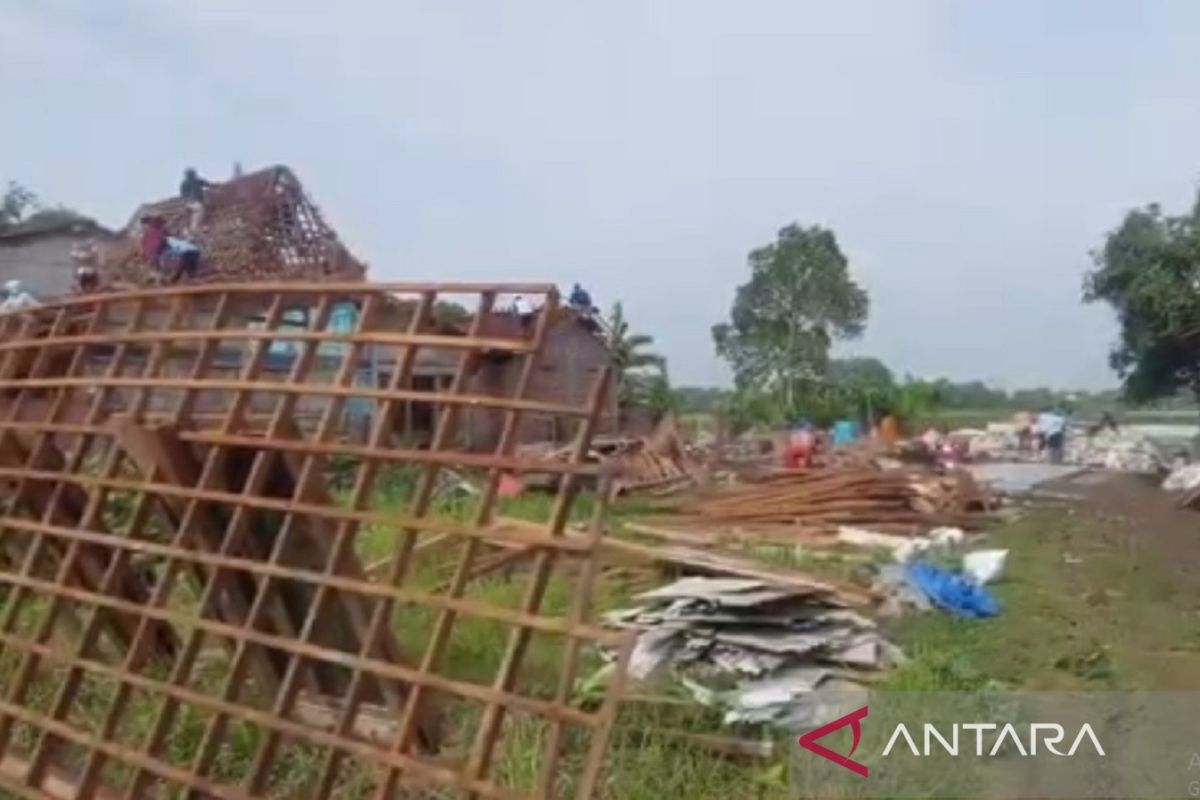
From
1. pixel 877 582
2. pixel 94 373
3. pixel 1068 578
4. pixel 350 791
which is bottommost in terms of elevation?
pixel 350 791

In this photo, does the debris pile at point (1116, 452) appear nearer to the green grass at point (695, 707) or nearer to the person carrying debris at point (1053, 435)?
the person carrying debris at point (1053, 435)

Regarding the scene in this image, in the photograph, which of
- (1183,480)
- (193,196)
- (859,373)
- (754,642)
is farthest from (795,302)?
(754,642)

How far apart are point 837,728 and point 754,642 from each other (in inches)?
27.2

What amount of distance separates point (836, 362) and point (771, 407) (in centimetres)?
533

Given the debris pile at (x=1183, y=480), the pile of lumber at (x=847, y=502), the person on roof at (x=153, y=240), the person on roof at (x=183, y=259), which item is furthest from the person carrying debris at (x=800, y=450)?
the person on roof at (x=183, y=259)

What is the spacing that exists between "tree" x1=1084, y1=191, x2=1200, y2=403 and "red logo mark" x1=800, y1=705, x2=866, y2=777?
1777 cm

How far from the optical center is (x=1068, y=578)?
840 centimetres

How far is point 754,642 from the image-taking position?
15.4 ft

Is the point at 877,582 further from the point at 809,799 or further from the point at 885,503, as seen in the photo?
the point at 885,503

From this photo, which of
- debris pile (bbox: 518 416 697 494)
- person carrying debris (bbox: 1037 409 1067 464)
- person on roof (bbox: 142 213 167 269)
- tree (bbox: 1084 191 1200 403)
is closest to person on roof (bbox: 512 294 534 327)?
person on roof (bbox: 142 213 167 269)

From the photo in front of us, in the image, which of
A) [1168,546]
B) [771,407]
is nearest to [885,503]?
[1168,546]

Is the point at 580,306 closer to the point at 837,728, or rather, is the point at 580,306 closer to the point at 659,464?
the point at 837,728

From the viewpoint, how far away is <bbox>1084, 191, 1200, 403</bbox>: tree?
1980 centimetres

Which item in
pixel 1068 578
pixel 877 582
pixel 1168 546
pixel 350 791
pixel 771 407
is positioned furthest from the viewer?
pixel 771 407
